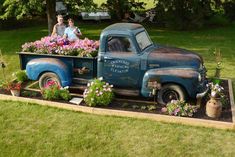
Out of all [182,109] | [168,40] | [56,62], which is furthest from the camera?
[168,40]

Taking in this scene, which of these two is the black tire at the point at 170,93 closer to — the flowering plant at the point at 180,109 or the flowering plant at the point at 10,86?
the flowering plant at the point at 180,109

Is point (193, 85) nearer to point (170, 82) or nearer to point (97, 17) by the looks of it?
point (170, 82)

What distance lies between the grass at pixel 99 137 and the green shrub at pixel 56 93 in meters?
0.62

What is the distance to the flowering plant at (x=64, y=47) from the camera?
8938 millimetres

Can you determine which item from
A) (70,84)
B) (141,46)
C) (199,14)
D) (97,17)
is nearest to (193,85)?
(141,46)

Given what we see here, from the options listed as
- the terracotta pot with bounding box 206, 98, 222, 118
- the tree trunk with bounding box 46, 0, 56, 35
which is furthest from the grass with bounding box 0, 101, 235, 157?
the tree trunk with bounding box 46, 0, 56, 35

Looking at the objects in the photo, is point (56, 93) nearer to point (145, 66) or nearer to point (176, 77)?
point (145, 66)

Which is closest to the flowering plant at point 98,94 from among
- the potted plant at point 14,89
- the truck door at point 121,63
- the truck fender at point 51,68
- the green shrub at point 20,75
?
the truck door at point 121,63

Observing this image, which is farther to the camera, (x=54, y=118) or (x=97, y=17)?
(x=97, y=17)

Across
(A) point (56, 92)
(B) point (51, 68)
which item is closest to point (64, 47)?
(B) point (51, 68)

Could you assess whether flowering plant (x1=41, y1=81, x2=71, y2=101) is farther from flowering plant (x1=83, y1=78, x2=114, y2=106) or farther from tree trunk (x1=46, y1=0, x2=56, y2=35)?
tree trunk (x1=46, y1=0, x2=56, y2=35)

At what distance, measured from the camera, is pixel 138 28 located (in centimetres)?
898

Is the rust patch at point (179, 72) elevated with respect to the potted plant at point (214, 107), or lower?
elevated

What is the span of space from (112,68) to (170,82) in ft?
4.93
